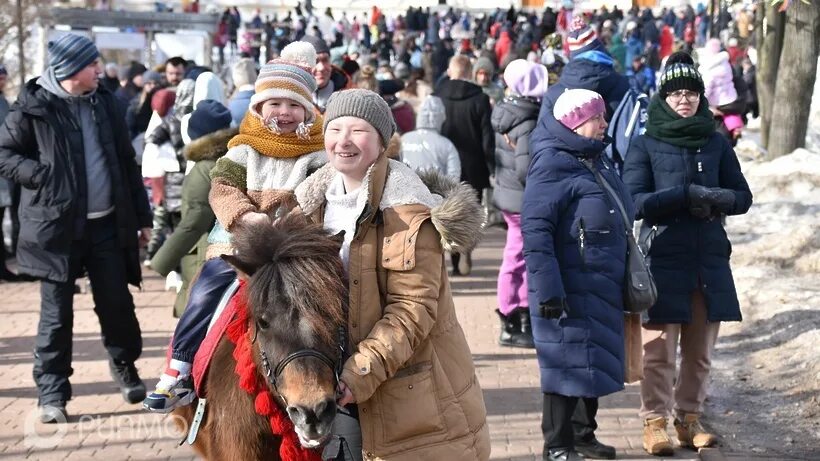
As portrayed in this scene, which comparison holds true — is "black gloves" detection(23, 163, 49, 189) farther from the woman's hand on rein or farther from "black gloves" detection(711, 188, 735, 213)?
the woman's hand on rein

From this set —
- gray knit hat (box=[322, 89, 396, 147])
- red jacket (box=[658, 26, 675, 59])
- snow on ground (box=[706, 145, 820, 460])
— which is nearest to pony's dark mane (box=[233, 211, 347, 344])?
gray knit hat (box=[322, 89, 396, 147])

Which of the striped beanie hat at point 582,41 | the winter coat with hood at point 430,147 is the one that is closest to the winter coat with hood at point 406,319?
the striped beanie hat at point 582,41

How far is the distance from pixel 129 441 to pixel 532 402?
261cm

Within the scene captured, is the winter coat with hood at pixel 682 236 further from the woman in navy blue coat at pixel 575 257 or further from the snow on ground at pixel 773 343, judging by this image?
the snow on ground at pixel 773 343

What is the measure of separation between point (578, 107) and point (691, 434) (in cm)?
213

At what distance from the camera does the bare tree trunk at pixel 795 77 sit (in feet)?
→ 57.7

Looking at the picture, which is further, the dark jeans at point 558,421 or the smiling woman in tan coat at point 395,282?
the dark jeans at point 558,421

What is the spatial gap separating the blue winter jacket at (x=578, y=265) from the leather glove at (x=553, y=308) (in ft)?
0.20

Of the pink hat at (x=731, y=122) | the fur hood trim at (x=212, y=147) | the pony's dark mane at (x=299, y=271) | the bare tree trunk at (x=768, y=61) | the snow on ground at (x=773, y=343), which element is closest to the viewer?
the pony's dark mane at (x=299, y=271)

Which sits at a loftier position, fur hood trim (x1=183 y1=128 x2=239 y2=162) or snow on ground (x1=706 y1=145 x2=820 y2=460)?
fur hood trim (x1=183 y1=128 x2=239 y2=162)

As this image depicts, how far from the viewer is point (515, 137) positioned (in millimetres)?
10562

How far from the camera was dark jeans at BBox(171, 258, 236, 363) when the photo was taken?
5070 millimetres

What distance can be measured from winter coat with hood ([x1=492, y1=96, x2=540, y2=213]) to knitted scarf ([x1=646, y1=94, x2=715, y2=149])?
9.27 feet

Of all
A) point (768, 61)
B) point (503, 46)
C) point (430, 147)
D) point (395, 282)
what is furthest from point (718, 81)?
point (503, 46)
